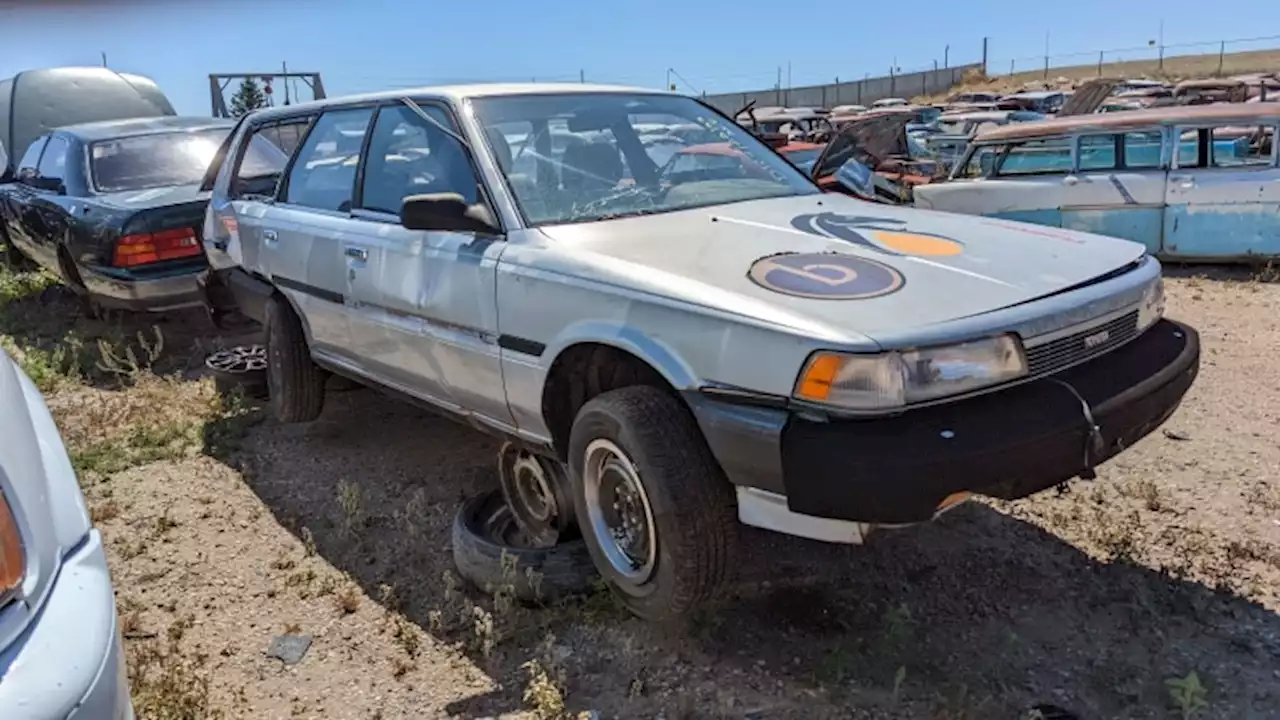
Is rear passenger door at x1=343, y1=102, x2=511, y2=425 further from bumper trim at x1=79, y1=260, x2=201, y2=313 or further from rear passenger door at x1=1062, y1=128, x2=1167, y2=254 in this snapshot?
rear passenger door at x1=1062, y1=128, x2=1167, y2=254

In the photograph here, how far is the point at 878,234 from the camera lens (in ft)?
10.6

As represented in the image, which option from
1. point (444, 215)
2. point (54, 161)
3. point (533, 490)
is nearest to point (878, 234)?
point (444, 215)

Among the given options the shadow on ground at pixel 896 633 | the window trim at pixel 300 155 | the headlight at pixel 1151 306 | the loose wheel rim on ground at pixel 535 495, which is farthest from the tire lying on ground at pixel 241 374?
the headlight at pixel 1151 306

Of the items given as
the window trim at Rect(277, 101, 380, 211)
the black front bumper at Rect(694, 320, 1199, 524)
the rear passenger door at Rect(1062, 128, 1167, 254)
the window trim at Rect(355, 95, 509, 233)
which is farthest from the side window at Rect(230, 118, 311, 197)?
the rear passenger door at Rect(1062, 128, 1167, 254)

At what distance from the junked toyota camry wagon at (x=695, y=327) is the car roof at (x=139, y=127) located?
4.23 m

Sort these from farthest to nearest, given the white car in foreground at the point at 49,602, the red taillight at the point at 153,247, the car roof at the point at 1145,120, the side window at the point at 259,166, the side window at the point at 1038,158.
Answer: the side window at the point at 1038,158 < the car roof at the point at 1145,120 < the red taillight at the point at 153,247 < the side window at the point at 259,166 < the white car in foreground at the point at 49,602

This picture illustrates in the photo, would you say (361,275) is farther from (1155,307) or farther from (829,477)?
(1155,307)

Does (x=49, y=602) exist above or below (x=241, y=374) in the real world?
above

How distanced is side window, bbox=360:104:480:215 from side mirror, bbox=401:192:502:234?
0.21 m

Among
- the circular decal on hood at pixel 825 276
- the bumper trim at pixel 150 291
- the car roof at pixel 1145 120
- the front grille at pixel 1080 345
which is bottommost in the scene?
the bumper trim at pixel 150 291

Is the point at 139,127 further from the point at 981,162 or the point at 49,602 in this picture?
the point at 981,162

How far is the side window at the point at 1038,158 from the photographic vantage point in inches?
353

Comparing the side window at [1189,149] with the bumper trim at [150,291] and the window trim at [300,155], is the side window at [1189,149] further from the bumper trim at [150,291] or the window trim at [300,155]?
the bumper trim at [150,291]

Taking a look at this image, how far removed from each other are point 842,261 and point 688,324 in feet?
1.74
